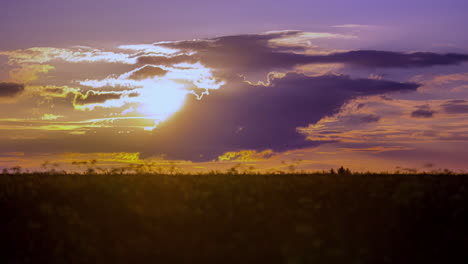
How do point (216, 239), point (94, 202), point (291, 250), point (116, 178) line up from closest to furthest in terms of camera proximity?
point (291, 250), point (216, 239), point (94, 202), point (116, 178)

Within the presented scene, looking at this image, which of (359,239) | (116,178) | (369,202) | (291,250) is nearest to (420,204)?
(369,202)

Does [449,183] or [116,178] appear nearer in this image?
[449,183]

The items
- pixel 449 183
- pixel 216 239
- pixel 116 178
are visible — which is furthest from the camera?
pixel 116 178

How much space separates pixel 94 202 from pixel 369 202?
25.9ft

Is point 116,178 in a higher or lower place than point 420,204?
higher

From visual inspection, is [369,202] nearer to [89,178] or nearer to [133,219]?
[133,219]

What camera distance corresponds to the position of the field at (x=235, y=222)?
13.0 metres

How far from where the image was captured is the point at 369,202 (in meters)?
15.1

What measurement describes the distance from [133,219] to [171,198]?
147cm

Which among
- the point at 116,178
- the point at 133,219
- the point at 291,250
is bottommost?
the point at 291,250

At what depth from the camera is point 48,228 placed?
14258mm

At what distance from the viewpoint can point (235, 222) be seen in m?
14.2

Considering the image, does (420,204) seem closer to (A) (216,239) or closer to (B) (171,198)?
(A) (216,239)

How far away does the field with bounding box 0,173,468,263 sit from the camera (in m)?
13.0
